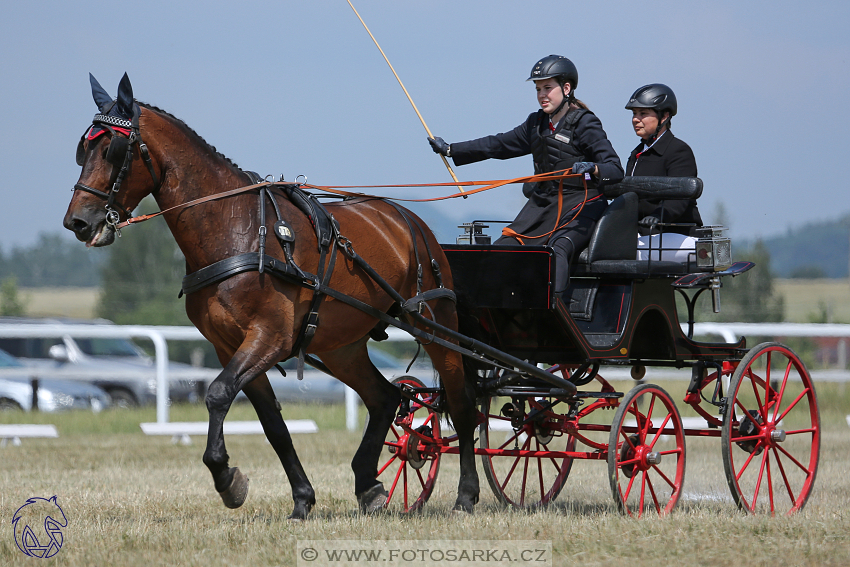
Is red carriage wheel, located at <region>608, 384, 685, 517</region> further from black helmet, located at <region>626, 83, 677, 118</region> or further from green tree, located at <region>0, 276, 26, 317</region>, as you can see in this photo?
green tree, located at <region>0, 276, 26, 317</region>

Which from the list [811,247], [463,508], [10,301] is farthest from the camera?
[811,247]

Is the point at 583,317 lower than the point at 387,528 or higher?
higher

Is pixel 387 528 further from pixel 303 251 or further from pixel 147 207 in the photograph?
A: pixel 147 207

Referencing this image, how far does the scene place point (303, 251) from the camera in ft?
17.8

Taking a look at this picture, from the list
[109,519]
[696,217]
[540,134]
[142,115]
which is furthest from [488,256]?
[109,519]

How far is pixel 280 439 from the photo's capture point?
5969 mm

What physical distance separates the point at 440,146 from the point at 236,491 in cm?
280

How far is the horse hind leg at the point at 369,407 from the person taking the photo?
6.16 meters

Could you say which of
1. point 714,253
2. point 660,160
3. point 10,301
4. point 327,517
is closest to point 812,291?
point 10,301

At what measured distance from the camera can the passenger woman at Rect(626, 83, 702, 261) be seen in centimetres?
676

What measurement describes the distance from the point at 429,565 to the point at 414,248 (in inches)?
88.6

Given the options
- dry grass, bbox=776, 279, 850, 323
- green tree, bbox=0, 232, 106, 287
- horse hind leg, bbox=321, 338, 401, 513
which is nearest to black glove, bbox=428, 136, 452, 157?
horse hind leg, bbox=321, 338, 401, 513

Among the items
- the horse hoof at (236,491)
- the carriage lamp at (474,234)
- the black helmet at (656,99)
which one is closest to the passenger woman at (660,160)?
the black helmet at (656,99)

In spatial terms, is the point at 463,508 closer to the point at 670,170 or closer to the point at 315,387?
the point at 670,170
